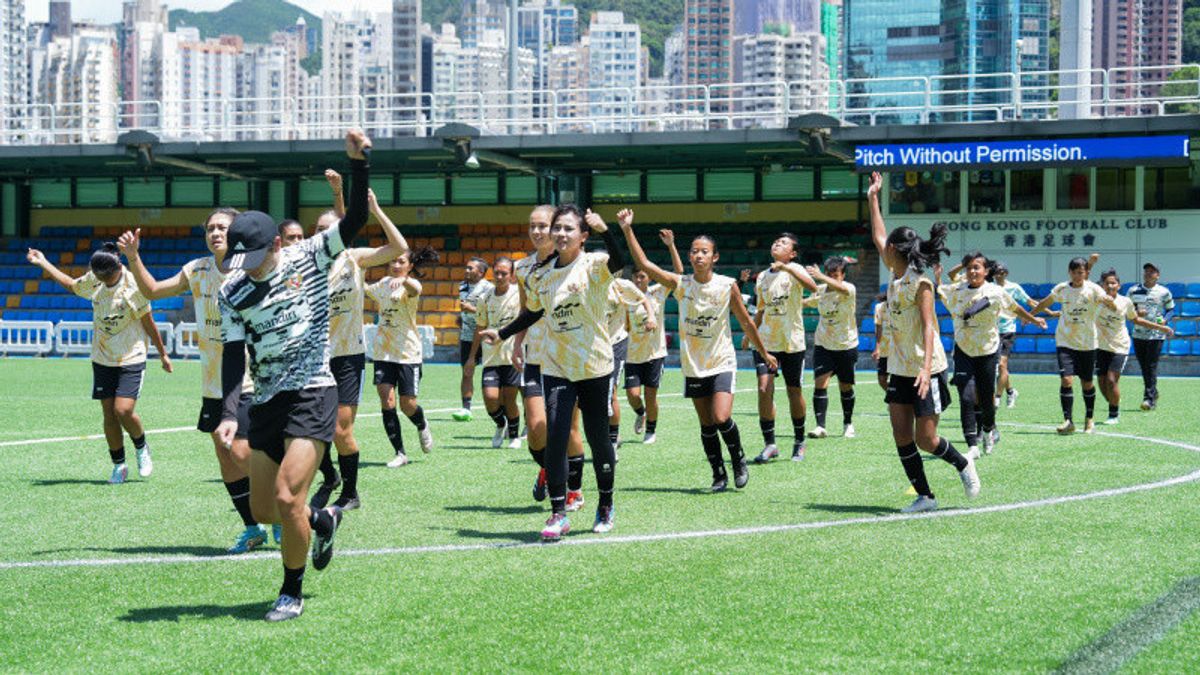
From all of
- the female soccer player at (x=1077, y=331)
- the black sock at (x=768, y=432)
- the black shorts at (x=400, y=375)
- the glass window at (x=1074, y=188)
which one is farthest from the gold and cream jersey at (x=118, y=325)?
the glass window at (x=1074, y=188)

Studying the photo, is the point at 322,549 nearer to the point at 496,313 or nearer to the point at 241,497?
the point at 241,497

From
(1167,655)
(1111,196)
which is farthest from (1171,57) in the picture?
(1167,655)

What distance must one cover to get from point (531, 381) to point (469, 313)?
253 inches

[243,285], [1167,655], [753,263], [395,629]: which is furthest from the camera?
[753,263]

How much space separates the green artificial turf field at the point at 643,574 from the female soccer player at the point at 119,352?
412 millimetres

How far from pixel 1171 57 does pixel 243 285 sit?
165827 millimetres

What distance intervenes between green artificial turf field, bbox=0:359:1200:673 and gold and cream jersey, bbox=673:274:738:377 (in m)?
1.06

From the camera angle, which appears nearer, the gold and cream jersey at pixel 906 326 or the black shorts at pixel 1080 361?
the gold and cream jersey at pixel 906 326

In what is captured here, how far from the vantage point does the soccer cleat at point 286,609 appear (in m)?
6.62

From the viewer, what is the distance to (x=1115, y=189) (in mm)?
34312

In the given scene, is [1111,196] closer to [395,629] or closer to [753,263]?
[753,263]

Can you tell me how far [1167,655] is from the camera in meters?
5.85

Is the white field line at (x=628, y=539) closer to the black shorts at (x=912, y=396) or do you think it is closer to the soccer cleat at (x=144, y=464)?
the black shorts at (x=912, y=396)

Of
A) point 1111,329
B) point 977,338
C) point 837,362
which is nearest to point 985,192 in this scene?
point 1111,329
